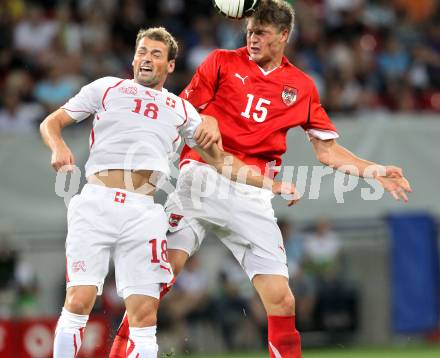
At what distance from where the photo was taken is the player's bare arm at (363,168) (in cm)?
736

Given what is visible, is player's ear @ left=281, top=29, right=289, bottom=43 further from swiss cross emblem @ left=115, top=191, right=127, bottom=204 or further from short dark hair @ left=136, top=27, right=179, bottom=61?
swiss cross emblem @ left=115, top=191, right=127, bottom=204

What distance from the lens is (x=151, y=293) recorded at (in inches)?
264

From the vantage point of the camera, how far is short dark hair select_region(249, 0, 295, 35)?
7.40 metres

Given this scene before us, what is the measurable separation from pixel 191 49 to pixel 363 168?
7.13 meters

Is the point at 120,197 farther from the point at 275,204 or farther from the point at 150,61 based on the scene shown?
the point at 275,204

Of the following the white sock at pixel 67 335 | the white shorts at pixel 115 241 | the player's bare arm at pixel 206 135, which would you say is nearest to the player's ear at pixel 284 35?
the player's bare arm at pixel 206 135

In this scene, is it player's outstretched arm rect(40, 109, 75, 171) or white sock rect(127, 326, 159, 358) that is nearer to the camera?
player's outstretched arm rect(40, 109, 75, 171)

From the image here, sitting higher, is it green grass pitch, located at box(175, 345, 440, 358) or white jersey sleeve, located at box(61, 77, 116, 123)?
white jersey sleeve, located at box(61, 77, 116, 123)

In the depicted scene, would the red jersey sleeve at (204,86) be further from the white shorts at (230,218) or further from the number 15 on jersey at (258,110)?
the white shorts at (230,218)

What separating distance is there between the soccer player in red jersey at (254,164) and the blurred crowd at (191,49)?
5.70 metres

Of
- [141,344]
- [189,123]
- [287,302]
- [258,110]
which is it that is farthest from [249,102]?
[141,344]

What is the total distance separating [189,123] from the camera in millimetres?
6965

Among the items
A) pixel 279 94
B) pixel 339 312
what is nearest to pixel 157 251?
pixel 279 94

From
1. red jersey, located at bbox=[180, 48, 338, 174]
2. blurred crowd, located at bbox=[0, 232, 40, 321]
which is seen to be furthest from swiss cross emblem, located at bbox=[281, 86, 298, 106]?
blurred crowd, located at bbox=[0, 232, 40, 321]
